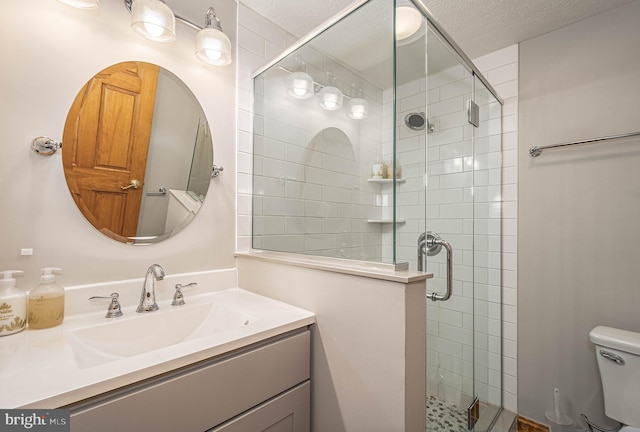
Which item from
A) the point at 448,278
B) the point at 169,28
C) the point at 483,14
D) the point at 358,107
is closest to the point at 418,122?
the point at 358,107

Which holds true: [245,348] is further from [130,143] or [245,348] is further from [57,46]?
[57,46]

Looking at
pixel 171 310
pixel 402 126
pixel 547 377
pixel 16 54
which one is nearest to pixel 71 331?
pixel 171 310

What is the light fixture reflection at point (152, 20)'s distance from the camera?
1063mm

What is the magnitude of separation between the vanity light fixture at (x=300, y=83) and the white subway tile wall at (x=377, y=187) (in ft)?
0.14

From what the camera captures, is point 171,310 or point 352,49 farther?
point 352,49

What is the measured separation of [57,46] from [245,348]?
120 centimetres

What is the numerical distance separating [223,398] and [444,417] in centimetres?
103

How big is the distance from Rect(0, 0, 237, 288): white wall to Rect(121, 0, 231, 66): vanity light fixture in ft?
0.33

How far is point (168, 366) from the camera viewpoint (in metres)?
0.72

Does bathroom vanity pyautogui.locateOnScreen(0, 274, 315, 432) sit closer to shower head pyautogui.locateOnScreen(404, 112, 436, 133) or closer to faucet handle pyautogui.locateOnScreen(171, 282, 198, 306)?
faucet handle pyautogui.locateOnScreen(171, 282, 198, 306)

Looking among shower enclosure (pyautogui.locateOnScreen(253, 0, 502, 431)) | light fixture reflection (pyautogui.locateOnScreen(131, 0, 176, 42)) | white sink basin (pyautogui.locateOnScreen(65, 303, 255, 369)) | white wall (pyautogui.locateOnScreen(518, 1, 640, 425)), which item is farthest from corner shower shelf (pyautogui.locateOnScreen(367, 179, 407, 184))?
white wall (pyautogui.locateOnScreen(518, 1, 640, 425))

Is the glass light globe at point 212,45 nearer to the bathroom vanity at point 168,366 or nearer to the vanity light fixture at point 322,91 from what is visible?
the vanity light fixture at point 322,91

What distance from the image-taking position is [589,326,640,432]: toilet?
1.28 metres

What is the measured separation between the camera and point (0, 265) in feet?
2.97
